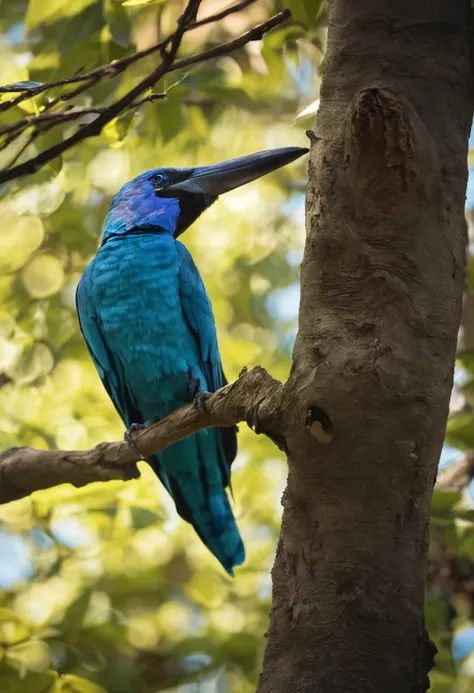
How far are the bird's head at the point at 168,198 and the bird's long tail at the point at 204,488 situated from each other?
3.70 feet

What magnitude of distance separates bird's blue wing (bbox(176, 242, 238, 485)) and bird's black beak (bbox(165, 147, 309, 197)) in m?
0.37

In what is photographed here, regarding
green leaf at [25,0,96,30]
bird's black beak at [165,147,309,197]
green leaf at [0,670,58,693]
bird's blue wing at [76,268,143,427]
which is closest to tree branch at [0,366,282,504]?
green leaf at [0,670,58,693]

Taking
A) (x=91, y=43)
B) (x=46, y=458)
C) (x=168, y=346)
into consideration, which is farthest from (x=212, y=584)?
(x=91, y=43)

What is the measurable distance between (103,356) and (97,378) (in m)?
1.54

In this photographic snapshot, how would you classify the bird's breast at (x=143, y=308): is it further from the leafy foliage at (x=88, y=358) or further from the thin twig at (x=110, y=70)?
the thin twig at (x=110, y=70)

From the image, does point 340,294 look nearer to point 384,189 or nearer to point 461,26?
point 384,189

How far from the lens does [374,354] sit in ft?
6.98

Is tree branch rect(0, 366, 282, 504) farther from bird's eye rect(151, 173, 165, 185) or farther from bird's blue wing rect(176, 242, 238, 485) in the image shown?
bird's eye rect(151, 173, 165, 185)

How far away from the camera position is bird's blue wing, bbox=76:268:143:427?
4238 mm

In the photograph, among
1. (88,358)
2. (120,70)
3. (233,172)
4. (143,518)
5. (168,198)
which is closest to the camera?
(120,70)

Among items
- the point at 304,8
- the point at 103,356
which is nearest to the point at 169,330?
the point at 103,356

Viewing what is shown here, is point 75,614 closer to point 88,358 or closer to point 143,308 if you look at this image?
point 143,308

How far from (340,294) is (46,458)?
1.66 meters

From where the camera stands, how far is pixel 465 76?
7.55 ft
